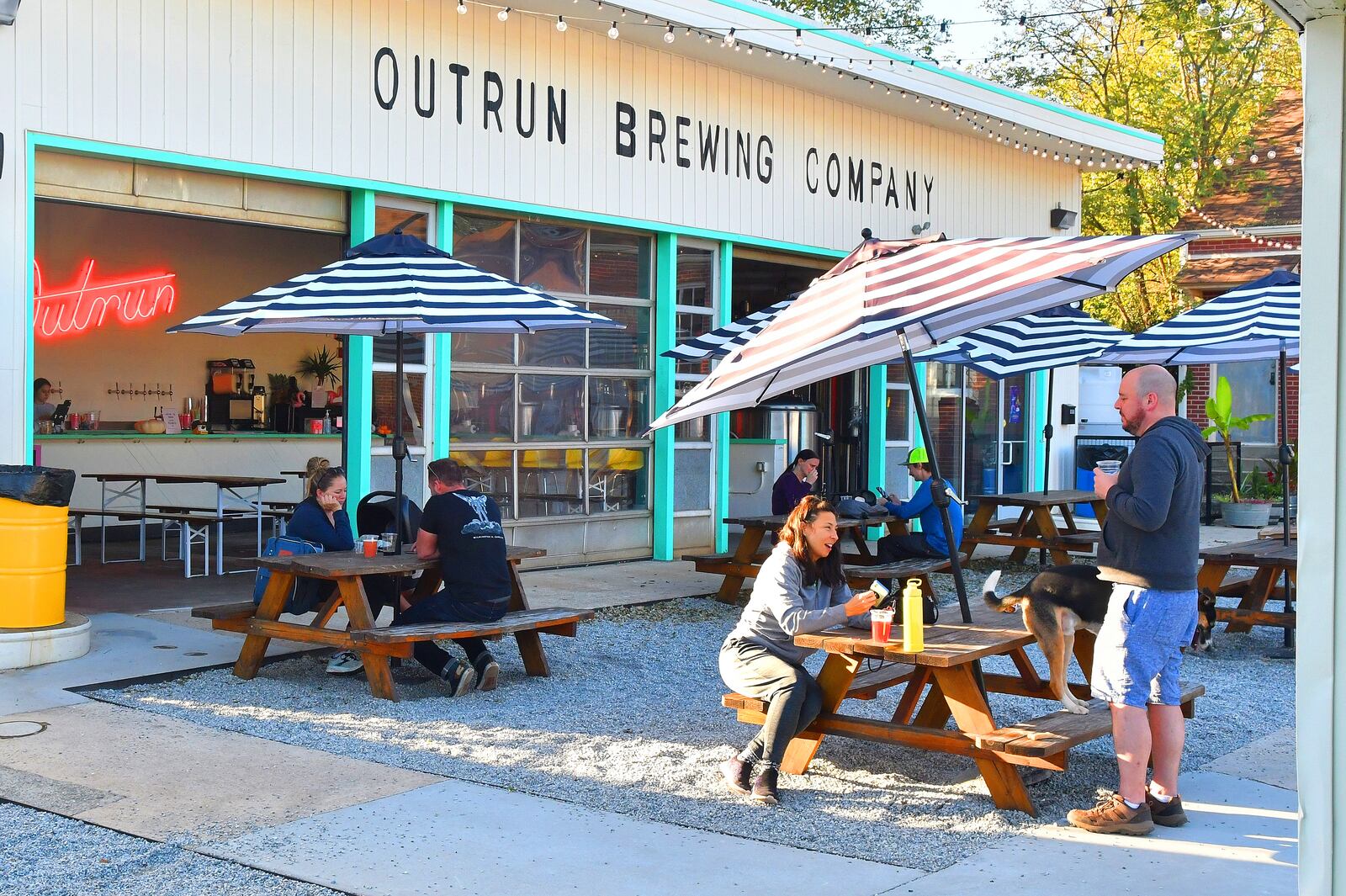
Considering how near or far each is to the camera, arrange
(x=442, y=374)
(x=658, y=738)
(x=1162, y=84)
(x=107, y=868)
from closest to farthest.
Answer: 1. (x=107, y=868)
2. (x=658, y=738)
3. (x=442, y=374)
4. (x=1162, y=84)

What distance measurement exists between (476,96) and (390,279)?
3.63 metres

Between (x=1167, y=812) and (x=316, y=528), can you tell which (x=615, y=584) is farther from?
(x=1167, y=812)

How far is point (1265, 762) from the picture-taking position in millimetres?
6328

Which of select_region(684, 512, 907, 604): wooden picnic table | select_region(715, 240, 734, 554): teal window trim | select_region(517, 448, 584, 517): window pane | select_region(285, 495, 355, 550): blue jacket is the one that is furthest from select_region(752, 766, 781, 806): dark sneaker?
select_region(715, 240, 734, 554): teal window trim

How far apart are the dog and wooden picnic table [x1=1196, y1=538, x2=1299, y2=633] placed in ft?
12.6

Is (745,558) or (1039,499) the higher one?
(1039,499)

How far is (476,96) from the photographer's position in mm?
11117

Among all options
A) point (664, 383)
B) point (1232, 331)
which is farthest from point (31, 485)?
point (1232, 331)

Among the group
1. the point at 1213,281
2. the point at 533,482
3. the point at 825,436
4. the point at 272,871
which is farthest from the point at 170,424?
the point at 1213,281

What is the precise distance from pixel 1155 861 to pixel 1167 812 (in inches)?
17.3

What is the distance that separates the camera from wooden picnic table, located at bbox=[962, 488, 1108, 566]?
42.8ft

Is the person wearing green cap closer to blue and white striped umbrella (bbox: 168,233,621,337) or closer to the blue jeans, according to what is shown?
blue and white striped umbrella (bbox: 168,233,621,337)

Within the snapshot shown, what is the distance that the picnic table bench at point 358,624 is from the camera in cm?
714

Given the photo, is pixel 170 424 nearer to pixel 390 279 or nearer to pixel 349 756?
pixel 390 279
